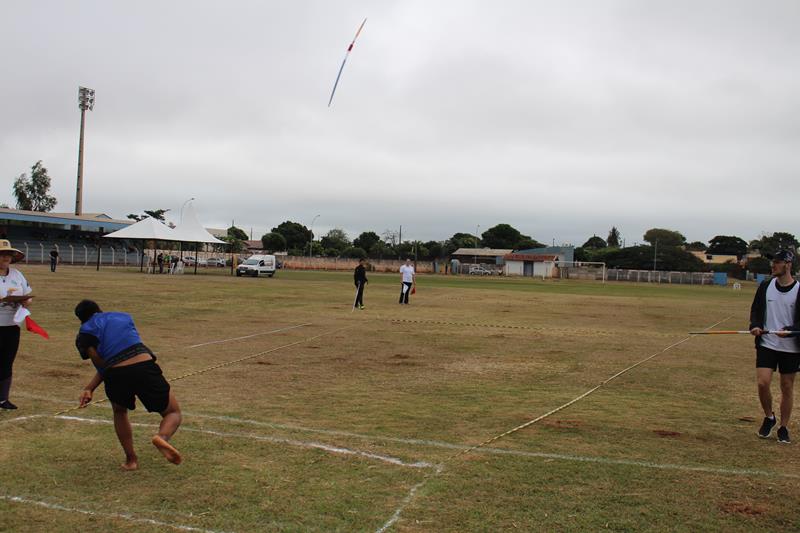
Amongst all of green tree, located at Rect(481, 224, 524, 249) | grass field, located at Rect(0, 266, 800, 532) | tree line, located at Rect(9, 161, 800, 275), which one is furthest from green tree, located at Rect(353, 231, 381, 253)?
grass field, located at Rect(0, 266, 800, 532)

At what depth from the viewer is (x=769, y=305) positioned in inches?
279

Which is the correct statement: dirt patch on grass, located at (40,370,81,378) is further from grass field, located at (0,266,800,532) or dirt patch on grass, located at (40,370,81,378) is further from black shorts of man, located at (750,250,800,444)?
black shorts of man, located at (750,250,800,444)

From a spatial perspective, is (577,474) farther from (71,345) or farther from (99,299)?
(99,299)

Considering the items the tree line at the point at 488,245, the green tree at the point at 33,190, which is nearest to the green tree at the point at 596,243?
the tree line at the point at 488,245

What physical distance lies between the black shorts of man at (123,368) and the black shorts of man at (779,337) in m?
5.92

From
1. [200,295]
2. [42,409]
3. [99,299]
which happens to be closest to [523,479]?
[42,409]

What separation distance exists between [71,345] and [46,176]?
89.8 m

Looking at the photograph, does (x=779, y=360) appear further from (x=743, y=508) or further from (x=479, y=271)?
(x=479, y=271)

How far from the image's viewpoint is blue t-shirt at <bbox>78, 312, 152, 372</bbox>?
5.25 metres

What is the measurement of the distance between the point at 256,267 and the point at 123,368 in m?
45.4

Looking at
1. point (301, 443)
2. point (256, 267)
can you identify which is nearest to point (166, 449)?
point (301, 443)

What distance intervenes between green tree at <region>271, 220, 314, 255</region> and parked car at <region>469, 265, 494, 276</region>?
5044 cm

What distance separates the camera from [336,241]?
136625 millimetres

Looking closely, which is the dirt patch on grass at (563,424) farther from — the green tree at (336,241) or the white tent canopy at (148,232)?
the green tree at (336,241)
